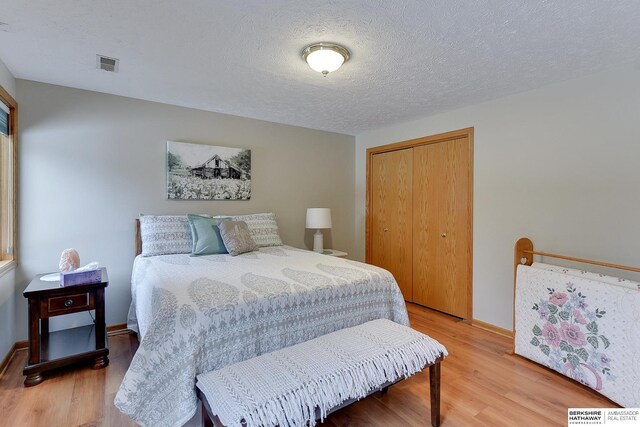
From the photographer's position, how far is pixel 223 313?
157 cm

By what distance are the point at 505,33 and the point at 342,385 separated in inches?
85.3

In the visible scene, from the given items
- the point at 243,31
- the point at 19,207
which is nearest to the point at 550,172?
the point at 243,31

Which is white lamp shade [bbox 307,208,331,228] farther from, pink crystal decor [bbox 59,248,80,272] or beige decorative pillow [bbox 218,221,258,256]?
pink crystal decor [bbox 59,248,80,272]

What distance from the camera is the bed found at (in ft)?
4.64

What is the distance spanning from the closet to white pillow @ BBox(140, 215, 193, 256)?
2541 mm

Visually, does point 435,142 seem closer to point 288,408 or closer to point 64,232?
point 288,408

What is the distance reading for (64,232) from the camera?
9.06 ft

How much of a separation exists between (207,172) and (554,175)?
3.34 m

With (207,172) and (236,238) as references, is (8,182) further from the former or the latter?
(236,238)

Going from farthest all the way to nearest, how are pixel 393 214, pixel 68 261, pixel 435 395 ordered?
pixel 393 214, pixel 68 261, pixel 435 395

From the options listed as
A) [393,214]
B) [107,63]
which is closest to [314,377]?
[107,63]

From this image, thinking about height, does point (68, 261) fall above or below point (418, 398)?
above

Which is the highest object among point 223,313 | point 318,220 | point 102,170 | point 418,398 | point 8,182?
point 102,170

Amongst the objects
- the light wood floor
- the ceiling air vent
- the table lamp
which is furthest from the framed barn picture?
the light wood floor
